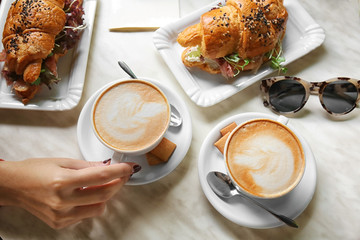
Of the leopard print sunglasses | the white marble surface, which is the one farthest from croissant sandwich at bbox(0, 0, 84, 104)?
the leopard print sunglasses

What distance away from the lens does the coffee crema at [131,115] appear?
120cm

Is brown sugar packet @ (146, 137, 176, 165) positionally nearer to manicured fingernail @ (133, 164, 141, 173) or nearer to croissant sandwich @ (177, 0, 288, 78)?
manicured fingernail @ (133, 164, 141, 173)

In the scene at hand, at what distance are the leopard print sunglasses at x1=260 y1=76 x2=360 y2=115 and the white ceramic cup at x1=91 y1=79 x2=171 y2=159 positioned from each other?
51 cm

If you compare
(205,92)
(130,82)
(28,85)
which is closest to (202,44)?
(205,92)

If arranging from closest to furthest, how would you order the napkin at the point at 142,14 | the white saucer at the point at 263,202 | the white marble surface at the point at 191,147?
1. the white saucer at the point at 263,202
2. the white marble surface at the point at 191,147
3. the napkin at the point at 142,14

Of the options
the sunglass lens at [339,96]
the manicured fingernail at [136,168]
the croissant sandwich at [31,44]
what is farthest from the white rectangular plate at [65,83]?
the sunglass lens at [339,96]

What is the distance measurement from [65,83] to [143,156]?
1.67ft

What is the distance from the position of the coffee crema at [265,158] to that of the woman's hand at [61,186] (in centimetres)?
39

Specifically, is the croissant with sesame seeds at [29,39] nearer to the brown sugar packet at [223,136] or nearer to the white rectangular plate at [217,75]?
the white rectangular plate at [217,75]

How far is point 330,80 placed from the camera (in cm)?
145

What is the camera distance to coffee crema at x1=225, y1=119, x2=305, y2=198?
1141 mm

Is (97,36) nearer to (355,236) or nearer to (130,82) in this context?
(130,82)

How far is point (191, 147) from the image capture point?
143 cm

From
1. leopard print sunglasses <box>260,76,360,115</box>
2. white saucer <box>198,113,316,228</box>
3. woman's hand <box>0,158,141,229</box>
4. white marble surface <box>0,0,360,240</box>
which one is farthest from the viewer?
leopard print sunglasses <box>260,76,360,115</box>
